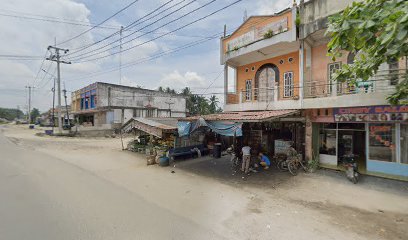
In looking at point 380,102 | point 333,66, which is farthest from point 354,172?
point 333,66

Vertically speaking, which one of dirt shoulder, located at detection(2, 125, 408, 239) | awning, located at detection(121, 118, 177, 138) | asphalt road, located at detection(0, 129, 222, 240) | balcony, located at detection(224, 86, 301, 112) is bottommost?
dirt shoulder, located at detection(2, 125, 408, 239)

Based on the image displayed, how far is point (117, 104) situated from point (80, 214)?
96.5ft

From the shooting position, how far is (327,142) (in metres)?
11.0

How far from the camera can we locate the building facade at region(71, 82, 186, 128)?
31406mm

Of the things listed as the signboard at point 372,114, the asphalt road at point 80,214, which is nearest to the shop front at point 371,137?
the signboard at point 372,114

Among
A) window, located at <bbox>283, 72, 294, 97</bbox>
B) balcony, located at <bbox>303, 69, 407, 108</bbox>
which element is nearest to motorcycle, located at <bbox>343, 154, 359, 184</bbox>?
balcony, located at <bbox>303, 69, 407, 108</bbox>

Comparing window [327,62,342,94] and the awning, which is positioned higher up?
window [327,62,342,94]

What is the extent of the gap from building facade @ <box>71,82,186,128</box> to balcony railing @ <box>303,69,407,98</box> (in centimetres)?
2840

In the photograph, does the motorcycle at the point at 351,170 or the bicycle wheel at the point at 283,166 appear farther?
the bicycle wheel at the point at 283,166

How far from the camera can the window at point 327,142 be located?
424 inches

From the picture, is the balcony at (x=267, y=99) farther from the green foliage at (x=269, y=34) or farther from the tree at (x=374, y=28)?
the tree at (x=374, y=28)

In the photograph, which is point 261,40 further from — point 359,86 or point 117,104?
point 117,104

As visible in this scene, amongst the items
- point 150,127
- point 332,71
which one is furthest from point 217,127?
point 332,71

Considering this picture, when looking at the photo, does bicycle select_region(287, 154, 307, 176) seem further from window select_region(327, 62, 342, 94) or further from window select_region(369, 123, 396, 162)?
window select_region(327, 62, 342, 94)
